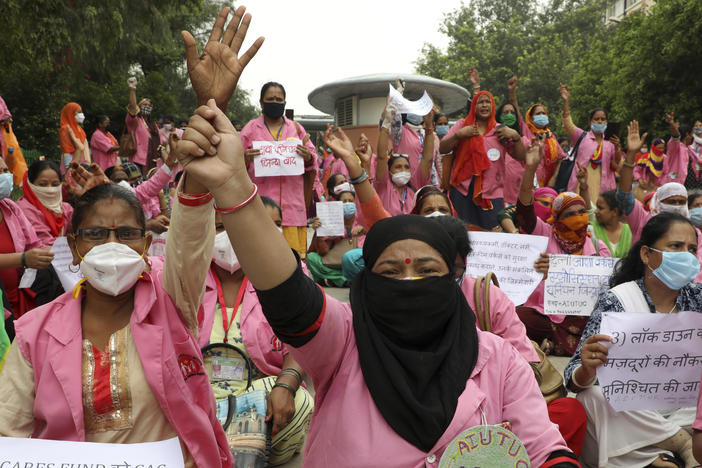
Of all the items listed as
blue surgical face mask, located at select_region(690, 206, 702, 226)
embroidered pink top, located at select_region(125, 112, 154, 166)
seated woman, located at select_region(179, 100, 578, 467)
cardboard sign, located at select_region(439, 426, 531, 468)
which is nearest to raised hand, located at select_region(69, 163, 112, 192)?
seated woman, located at select_region(179, 100, 578, 467)

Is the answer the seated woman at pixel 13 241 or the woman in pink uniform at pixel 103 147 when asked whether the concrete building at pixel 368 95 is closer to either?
the woman in pink uniform at pixel 103 147

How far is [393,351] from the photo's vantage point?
1867mm

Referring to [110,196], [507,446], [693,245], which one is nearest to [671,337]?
[693,245]

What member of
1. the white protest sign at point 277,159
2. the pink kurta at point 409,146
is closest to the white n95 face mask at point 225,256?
the white protest sign at point 277,159

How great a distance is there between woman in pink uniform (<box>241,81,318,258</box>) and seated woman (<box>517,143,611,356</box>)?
93.4 inches

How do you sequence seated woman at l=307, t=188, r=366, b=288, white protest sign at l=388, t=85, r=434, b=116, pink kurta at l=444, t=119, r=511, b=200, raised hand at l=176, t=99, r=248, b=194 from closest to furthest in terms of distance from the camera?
raised hand at l=176, t=99, r=248, b=194, white protest sign at l=388, t=85, r=434, b=116, pink kurta at l=444, t=119, r=511, b=200, seated woman at l=307, t=188, r=366, b=288

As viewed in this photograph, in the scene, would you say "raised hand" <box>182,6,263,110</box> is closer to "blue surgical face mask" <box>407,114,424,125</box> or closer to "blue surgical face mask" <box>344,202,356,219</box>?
"blue surgical face mask" <box>407,114,424,125</box>

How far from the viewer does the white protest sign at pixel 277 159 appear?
20.9ft

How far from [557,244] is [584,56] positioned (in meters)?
30.1

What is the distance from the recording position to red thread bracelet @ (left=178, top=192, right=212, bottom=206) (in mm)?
1790

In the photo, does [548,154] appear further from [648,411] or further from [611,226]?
[648,411]

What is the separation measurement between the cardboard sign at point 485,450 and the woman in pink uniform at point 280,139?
488 cm

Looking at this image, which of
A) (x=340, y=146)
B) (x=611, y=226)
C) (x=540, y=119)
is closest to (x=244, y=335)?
(x=340, y=146)

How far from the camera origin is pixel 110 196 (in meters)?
2.30
